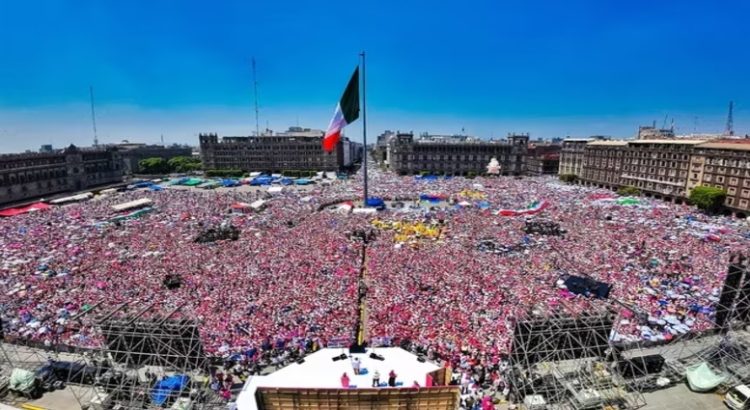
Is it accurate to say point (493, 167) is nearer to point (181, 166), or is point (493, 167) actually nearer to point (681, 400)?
point (681, 400)

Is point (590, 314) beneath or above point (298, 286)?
above

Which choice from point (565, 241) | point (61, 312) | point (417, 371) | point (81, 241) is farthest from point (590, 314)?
point (81, 241)

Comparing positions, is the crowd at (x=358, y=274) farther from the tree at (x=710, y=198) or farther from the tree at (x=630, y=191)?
the tree at (x=630, y=191)

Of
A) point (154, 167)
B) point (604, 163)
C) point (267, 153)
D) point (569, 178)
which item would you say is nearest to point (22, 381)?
point (604, 163)

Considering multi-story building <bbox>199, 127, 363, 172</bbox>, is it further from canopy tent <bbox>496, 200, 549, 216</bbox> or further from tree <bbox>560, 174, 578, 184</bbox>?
canopy tent <bbox>496, 200, 549, 216</bbox>

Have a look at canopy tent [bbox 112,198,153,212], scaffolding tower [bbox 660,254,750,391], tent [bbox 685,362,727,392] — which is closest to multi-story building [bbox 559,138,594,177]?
scaffolding tower [bbox 660,254,750,391]

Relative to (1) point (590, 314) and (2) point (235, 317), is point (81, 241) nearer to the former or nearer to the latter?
(2) point (235, 317)
